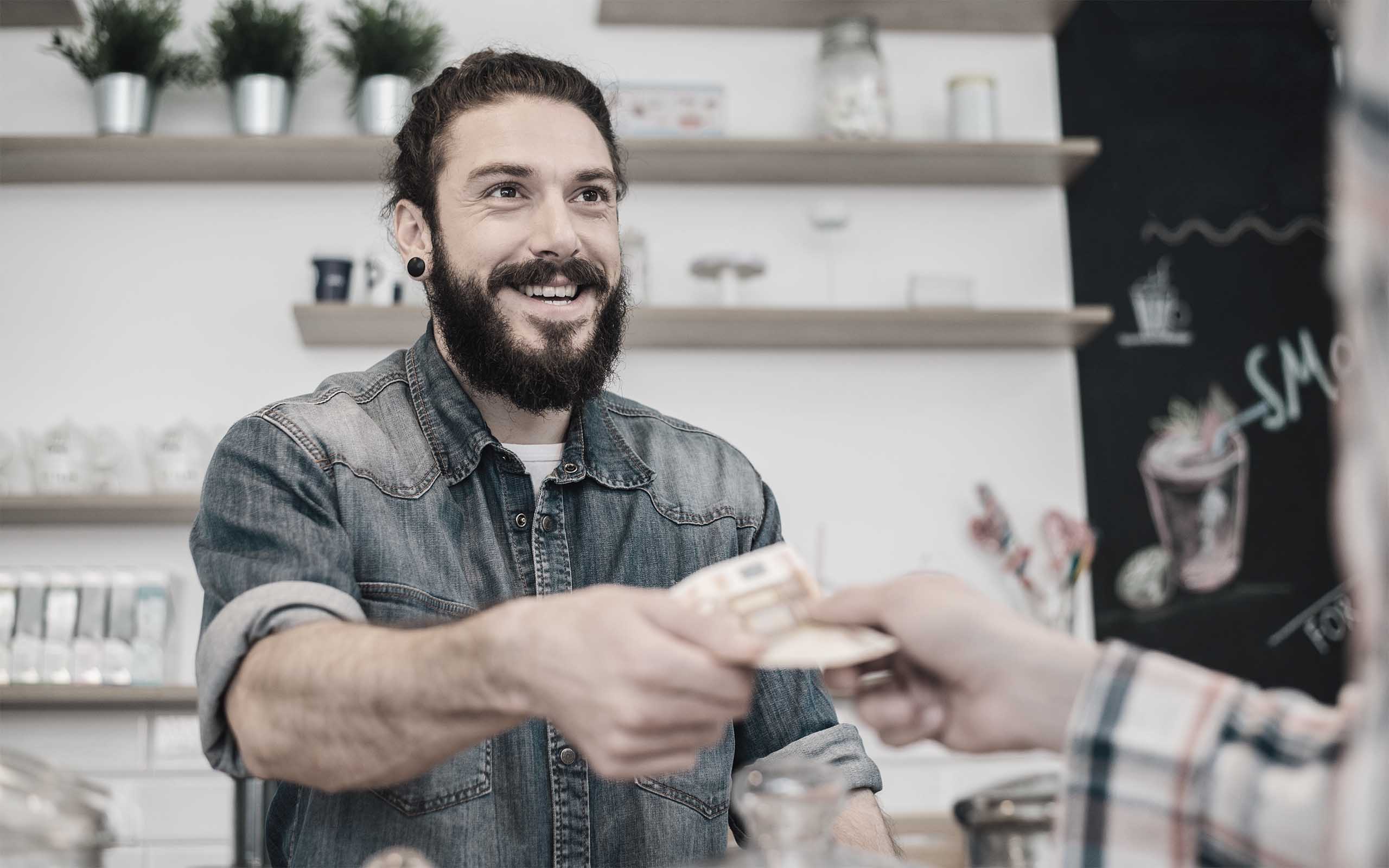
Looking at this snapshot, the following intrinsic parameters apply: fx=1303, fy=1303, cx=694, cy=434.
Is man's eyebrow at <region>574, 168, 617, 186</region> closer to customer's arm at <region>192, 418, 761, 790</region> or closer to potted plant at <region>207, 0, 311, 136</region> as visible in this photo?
customer's arm at <region>192, 418, 761, 790</region>

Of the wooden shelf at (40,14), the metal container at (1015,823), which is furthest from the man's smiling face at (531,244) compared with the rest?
the wooden shelf at (40,14)

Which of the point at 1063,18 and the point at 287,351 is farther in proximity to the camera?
the point at 1063,18

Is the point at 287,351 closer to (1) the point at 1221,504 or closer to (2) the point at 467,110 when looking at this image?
(2) the point at 467,110

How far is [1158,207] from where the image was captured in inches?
131

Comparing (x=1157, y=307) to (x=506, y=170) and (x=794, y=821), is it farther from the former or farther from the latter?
(x=794, y=821)

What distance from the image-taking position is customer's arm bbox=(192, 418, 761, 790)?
0.85m

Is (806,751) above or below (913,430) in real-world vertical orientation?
below

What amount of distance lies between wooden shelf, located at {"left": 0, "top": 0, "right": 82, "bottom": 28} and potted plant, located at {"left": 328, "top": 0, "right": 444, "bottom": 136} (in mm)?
645

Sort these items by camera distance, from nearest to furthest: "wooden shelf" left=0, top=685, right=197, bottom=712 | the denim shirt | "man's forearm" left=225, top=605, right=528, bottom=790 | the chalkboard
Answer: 1. "man's forearm" left=225, top=605, right=528, bottom=790
2. the denim shirt
3. "wooden shelf" left=0, top=685, right=197, bottom=712
4. the chalkboard

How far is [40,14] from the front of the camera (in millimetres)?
3115

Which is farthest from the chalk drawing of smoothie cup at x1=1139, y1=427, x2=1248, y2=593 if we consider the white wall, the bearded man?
the bearded man

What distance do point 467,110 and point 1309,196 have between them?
2470 mm

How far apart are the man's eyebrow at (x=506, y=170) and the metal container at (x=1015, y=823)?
1111 millimetres

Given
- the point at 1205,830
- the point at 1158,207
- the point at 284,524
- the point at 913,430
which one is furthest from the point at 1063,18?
the point at 1205,830
